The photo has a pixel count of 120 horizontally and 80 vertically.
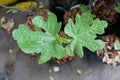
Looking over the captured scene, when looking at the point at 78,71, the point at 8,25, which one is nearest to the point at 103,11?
the point at 78,71

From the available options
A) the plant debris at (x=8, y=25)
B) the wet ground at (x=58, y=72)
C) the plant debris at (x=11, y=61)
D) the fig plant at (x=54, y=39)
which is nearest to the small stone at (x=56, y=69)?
the wet ground at (x=58, y=72)

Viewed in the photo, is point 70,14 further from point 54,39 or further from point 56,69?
point 54,39

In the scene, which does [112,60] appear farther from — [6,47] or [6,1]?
[6,1]

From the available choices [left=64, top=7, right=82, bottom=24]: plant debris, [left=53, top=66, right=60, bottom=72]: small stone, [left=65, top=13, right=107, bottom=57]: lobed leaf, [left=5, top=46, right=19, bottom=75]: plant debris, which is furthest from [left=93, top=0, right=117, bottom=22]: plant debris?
[left=65, top=13, right=107, bottom=57]: lobed leaf

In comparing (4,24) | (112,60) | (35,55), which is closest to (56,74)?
(35,55)

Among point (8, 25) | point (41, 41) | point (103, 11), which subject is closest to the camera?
point (41, 41)

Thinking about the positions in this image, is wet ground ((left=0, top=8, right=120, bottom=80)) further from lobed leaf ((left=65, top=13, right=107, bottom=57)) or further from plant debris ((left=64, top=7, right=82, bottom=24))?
lobed leaf ((left=65, top=13, right=107, bottom=57))
